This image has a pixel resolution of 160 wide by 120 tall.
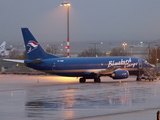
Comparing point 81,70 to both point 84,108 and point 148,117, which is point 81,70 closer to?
point 84,108

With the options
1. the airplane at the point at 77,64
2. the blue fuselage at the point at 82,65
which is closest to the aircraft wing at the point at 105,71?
the airplane at the point at 77,64

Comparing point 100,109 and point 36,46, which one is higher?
point 36,46

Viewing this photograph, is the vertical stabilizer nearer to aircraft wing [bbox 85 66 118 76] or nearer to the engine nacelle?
aircraft wing [bbox 85 66 118 76]

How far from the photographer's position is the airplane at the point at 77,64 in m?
43.0

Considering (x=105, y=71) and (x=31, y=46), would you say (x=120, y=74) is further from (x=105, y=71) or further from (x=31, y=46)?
(x=31, y=46)

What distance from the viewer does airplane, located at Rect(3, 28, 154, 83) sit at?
43031 millimetres

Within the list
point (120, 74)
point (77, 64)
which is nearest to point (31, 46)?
point (77, 64)

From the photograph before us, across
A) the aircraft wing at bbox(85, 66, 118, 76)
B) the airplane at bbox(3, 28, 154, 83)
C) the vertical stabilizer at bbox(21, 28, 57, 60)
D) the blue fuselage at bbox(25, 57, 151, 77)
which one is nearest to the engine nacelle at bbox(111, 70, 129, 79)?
the airplane at bbox(3, 28, 154, 83)

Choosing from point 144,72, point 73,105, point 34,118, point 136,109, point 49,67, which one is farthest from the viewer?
point 144,72

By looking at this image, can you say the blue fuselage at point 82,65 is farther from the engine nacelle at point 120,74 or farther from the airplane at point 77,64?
the engine nacelle at point 120,74

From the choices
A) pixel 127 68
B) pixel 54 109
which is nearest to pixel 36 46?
pixel 127 68

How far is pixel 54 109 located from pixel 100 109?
8.00 feet

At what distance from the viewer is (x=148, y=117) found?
57.6ft

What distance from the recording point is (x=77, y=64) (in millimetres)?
44219
